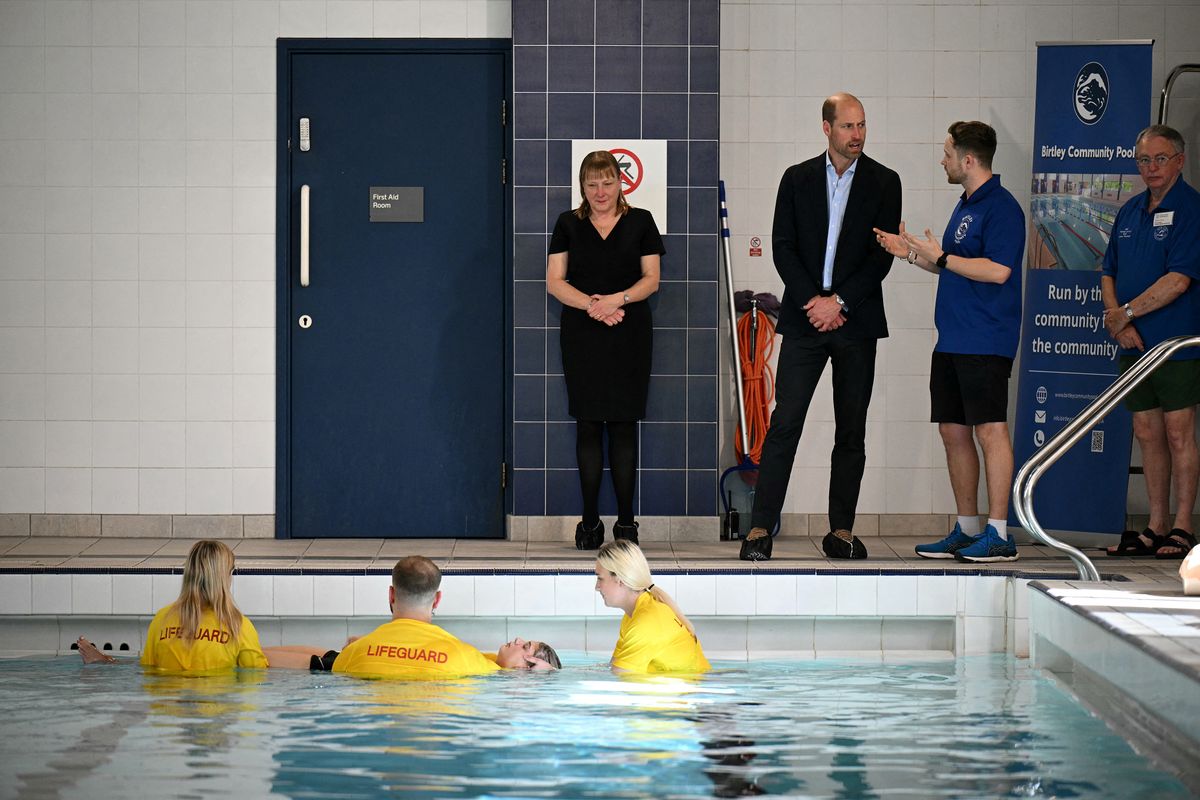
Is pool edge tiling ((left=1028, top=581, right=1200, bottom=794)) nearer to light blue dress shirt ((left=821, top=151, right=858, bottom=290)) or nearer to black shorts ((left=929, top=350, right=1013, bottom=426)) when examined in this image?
black shorts ((left=929, top=350, right=1013, bottom=426))

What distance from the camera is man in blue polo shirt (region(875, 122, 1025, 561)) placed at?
18.1 ft

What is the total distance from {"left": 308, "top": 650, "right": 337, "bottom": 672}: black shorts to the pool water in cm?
6

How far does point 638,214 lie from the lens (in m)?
6.06

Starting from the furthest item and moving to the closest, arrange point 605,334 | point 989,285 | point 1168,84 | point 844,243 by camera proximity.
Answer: point 1168,84 → point 605,334 → point 844,243 → point 989,285

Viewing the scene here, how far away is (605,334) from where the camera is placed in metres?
6.07

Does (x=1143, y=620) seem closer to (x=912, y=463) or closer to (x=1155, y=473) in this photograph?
(x=1155, y=473)

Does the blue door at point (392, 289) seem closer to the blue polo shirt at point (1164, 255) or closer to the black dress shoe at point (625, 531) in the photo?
the black dress shoe at point (625, 531)

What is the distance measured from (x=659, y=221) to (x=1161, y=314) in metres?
2.16

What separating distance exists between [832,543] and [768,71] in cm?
231

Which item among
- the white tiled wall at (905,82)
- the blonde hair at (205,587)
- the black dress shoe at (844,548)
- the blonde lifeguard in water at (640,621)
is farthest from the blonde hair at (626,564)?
the white tiled wall at (905,82)

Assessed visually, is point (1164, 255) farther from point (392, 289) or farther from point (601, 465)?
point (392, 289)

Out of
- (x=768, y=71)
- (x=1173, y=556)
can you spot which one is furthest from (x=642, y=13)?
(x=1173, y=556)

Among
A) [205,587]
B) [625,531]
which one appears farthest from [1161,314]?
[205,587]

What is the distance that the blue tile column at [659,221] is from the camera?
629 cm
